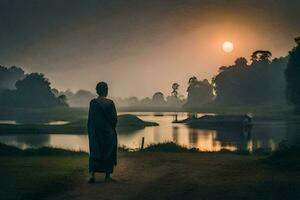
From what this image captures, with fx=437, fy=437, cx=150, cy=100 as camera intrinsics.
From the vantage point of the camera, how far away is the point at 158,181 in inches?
507

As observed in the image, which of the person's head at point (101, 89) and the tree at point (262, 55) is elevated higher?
the tree at point (262, 55)

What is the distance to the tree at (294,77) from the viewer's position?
8543 cm

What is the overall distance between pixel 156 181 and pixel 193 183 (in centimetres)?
115

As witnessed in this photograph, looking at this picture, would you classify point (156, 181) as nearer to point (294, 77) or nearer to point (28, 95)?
point (294, 77)

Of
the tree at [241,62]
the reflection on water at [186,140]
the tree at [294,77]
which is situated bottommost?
the reflection on water at [186,140]

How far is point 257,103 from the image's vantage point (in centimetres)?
16112

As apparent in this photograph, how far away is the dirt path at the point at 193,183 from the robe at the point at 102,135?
0.62 metres

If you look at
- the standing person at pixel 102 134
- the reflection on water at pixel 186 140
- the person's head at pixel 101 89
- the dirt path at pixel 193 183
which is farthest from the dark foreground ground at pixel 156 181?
the reflection on water at pixel 186 140

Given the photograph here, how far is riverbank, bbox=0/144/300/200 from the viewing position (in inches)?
433

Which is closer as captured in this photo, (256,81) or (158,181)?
(158,181)

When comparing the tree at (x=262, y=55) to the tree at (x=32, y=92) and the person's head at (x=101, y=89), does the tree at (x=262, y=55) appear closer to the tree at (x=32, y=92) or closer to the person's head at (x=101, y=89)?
the tree at (x=32, y=92)

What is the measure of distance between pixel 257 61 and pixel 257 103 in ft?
75.8

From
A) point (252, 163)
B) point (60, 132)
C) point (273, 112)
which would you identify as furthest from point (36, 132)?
point (273, 112)

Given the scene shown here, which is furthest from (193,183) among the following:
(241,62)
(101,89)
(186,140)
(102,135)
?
(241,62)
